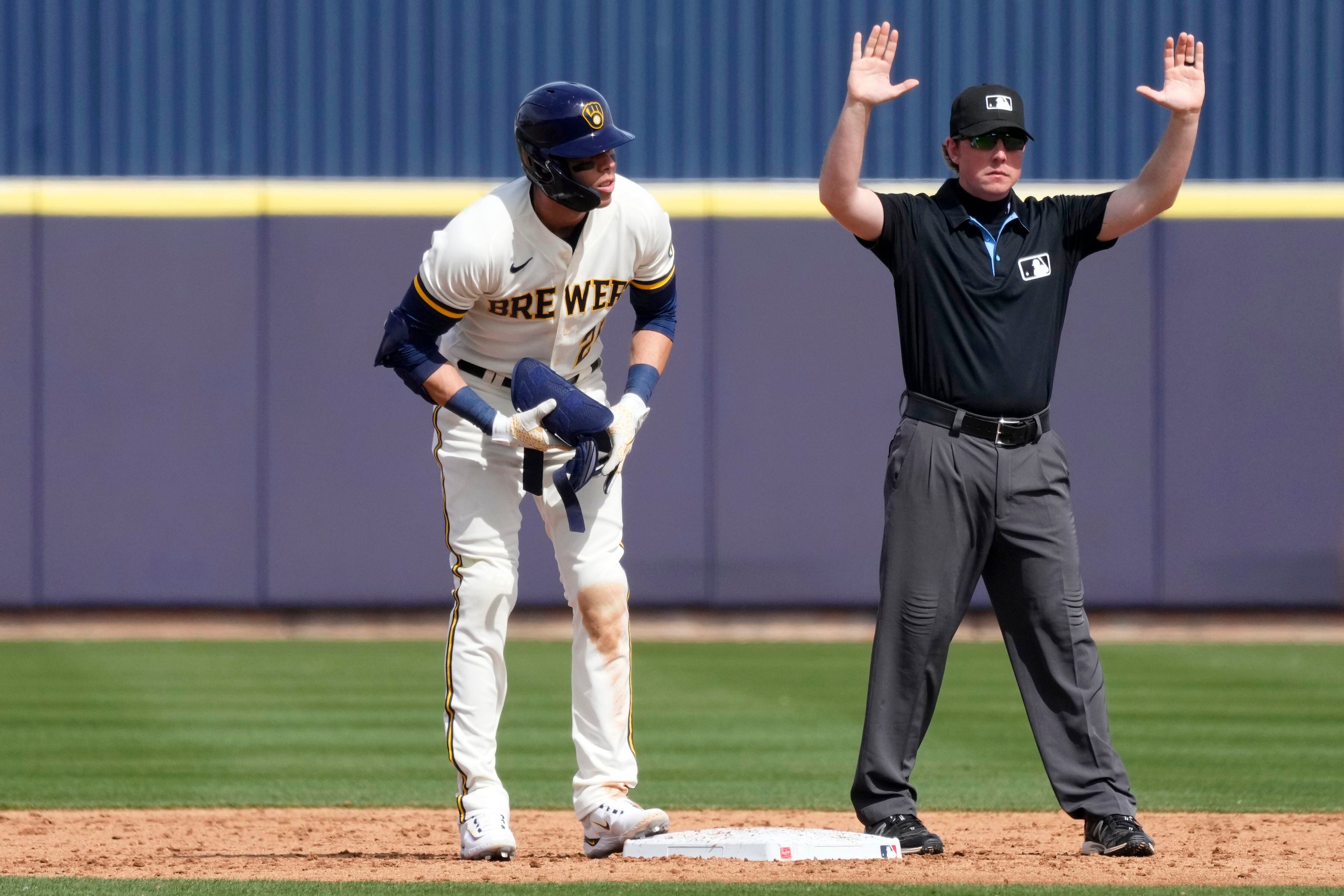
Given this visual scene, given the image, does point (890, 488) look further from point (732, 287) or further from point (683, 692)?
point (732, 287)

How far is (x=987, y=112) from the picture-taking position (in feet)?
14.6

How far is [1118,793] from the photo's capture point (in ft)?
14.8

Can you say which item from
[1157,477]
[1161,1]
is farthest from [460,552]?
[1161,1]

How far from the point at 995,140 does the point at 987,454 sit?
2.60 ft

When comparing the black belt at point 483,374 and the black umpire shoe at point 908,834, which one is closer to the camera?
the black umpire shoe at point 908,834

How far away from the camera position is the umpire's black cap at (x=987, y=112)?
4441 millimetres

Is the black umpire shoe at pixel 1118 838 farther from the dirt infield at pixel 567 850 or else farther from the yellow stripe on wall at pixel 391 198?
the yellow stripe on wall at pixel 391 198

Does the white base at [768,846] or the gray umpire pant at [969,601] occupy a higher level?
the gray umpire pant at [969,601]

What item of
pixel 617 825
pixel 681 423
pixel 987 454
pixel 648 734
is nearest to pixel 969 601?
pixel 987 454

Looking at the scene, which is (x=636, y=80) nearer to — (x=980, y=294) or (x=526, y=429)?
(x=980, y=294)

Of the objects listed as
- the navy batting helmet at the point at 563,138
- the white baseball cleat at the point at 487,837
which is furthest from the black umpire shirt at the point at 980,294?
the white baseball cleat at the point at 487,837

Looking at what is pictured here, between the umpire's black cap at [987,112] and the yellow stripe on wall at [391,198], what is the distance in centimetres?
726

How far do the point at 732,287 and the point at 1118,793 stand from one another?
25.2 feet

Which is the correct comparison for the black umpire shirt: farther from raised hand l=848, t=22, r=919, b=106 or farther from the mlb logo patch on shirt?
raised hand l=848, t=22, r=919, b=106
